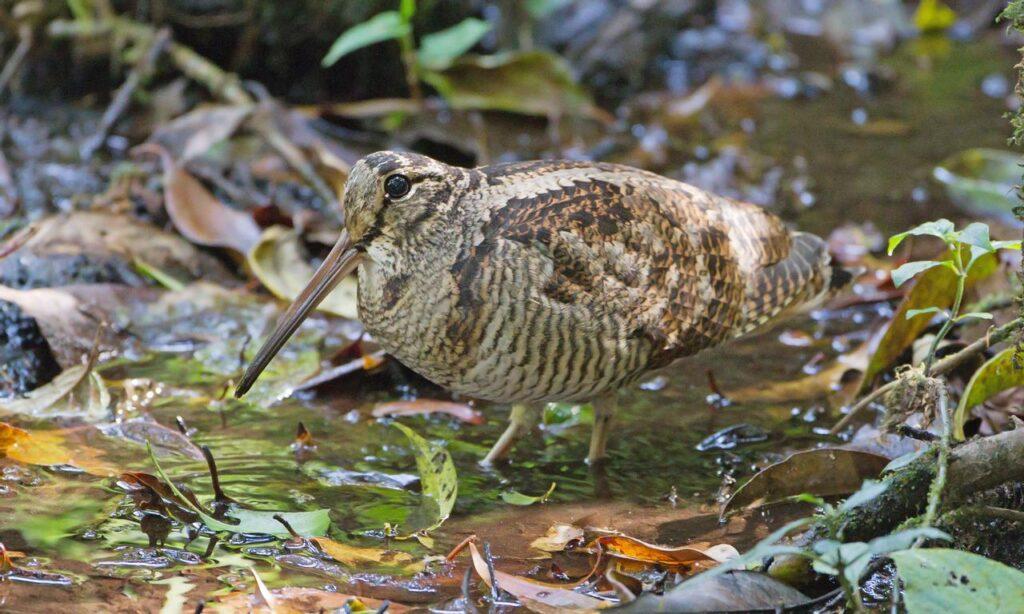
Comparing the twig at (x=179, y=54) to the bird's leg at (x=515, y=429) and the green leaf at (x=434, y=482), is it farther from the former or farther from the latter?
the green leaf at (x=434, y=482)

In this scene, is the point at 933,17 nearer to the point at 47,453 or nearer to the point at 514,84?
the point at 514,84

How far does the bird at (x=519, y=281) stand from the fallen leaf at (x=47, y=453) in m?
0.54

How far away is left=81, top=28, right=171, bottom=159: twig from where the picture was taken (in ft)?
23.6

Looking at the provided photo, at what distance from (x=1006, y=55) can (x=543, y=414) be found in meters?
6.45

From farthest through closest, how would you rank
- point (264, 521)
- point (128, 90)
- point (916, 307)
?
1. point (128, 90)
2. point (916, 307)
3. point (264, 521)

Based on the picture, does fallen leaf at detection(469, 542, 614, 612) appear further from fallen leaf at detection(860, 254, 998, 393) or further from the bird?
fallen leaf at detection(860, 254, 998, 393)

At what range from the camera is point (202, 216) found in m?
6.16

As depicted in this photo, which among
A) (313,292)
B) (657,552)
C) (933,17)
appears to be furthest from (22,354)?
(933,17)

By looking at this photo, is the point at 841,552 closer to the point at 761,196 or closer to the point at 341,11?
the point at 761,196

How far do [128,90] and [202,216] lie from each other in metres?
1.51

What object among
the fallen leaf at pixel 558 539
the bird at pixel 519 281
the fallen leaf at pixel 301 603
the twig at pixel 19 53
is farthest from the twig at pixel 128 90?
the fallen leaf at pixel 301 603

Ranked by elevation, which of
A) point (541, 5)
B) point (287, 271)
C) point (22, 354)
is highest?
point (541, 5)

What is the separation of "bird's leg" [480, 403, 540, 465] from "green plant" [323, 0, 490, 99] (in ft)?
7.95

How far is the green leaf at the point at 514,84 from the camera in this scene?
7.49 metres
